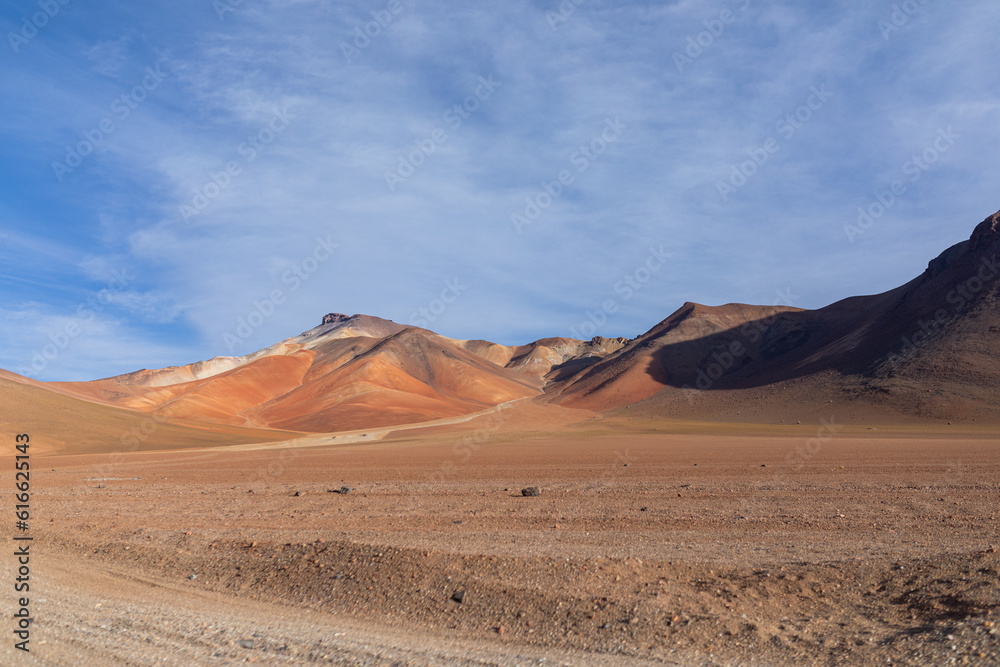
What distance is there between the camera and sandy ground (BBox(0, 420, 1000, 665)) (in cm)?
738

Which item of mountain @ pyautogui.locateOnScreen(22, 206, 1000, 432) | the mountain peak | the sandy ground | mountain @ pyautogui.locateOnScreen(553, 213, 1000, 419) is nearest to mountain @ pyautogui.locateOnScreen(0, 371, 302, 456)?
mountain @ pyautogui.locateOnScreen(22, 206, 1000, 432)

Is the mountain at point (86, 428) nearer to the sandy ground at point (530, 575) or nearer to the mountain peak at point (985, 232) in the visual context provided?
the sandy ground at point (530, 575)

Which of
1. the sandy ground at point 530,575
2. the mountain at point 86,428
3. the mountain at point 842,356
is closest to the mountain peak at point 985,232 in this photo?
the mountain at point 842,356

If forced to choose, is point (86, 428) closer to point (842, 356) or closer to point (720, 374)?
point (842, 356)

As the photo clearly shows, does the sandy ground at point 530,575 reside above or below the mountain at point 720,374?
below

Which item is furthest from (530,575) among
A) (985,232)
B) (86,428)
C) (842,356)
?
(985,232)

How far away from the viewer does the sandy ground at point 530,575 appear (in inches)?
291

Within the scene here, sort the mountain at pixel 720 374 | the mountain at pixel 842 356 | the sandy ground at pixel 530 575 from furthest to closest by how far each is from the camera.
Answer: the mountain at pixel 720 374
the mountain at pixel 842 356
the sandy ground at pixel 530 575

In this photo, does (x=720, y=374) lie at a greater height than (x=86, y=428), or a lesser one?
lesser

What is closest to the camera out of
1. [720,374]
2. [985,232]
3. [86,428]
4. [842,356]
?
[86,428]

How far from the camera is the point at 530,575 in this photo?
32.1 ft

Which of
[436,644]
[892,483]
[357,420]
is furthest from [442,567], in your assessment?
[357,420]

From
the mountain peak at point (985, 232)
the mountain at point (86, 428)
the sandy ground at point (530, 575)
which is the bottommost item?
the sandy ground at point (530, 575)

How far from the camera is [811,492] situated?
19.5 metres
